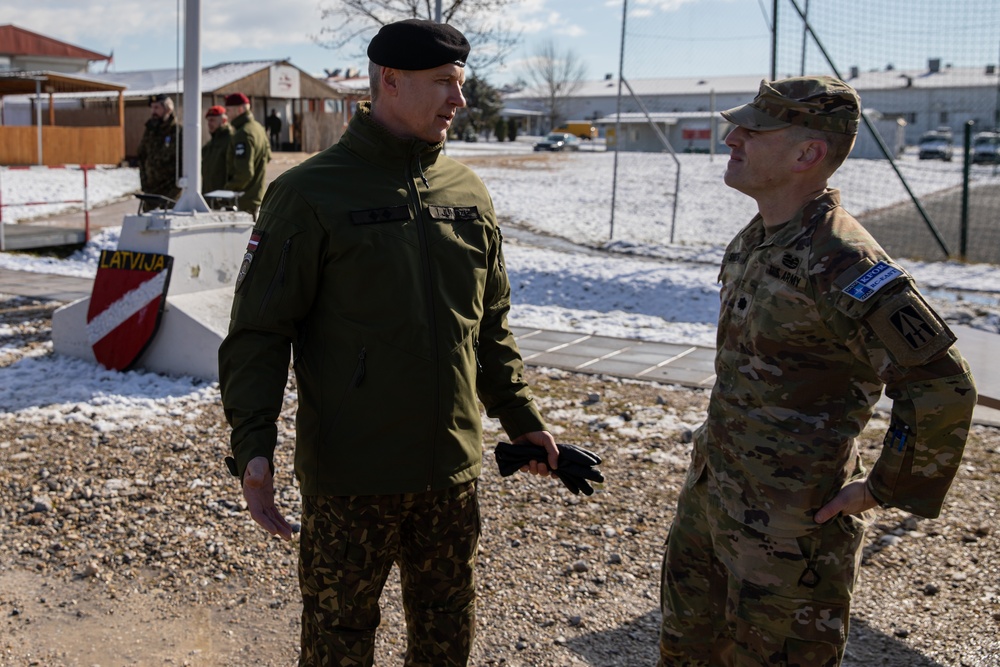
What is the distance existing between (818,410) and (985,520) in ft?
8.36

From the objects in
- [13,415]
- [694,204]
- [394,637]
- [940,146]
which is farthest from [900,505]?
[940,146]

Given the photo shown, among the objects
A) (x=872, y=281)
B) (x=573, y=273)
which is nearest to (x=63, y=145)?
(x=573, y=273)

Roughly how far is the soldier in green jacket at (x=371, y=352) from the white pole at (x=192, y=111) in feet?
16.1

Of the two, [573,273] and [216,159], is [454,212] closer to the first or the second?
[216,159]

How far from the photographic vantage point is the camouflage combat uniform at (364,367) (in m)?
2.28

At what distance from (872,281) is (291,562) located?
262 centimetres

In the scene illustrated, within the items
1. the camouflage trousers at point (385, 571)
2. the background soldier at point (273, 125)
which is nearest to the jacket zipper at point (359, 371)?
the camouflage trousers at point (385, 571)

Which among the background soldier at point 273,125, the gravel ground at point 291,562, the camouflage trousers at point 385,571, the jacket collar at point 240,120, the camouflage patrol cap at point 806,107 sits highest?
the background soldier at point 273,125

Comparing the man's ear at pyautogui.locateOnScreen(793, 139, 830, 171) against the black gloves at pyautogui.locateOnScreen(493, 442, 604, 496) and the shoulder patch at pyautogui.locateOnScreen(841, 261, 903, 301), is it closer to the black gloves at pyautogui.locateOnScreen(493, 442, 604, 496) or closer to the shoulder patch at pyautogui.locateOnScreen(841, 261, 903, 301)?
the shoulder patch at pyautogui.locateOnScreen(841, 261, 903, 301)

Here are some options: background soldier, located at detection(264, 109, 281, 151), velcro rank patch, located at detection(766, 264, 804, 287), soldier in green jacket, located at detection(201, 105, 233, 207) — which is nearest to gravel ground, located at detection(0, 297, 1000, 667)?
velcro rank patch, located at detection(766, 264, 804, 287)

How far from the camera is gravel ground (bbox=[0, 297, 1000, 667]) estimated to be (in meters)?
3.26

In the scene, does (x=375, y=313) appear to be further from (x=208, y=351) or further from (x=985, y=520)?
(x=208, y=351)

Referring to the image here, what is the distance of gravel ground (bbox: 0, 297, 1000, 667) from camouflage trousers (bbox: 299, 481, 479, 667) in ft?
2.57

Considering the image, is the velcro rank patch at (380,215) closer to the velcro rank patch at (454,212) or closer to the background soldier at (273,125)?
the velcro rank patch at (454,212)
